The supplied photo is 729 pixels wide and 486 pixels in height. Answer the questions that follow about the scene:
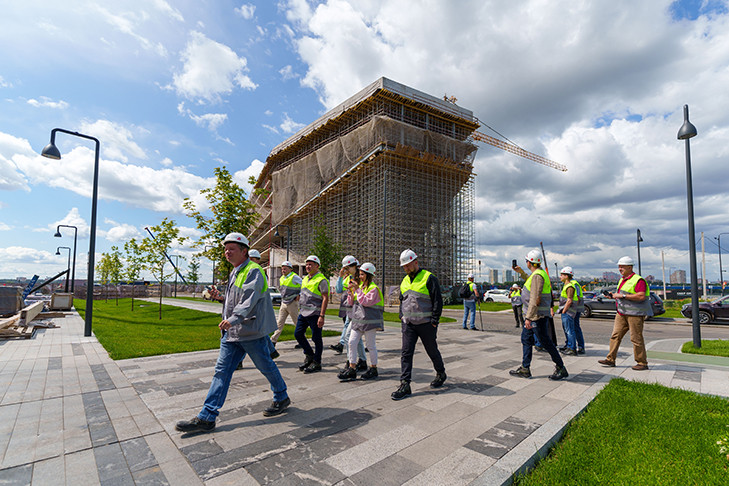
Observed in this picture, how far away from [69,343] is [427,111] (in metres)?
38.4

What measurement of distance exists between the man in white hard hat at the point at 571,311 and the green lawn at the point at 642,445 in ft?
11.3

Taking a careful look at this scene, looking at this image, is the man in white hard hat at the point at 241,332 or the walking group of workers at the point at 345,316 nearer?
the man in white hard hat at the point at 241,332

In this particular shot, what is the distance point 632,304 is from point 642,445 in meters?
4.13

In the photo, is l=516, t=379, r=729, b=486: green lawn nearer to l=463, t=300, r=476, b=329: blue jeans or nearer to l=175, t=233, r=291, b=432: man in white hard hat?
l=175, t=233, r=291, b=432: man in white hard hat

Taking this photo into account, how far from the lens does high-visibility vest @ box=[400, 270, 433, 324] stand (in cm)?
502

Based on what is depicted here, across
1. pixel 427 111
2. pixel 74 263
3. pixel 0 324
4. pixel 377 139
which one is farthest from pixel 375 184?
pixel 0 324

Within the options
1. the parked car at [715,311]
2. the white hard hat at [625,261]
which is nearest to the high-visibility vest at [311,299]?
the white hard hat at [625,261]

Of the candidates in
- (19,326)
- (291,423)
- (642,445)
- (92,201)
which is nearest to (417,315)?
(291,423)

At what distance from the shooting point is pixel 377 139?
119 ft

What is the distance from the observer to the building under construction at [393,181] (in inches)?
1422

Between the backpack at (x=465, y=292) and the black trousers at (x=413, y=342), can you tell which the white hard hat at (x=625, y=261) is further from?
the backpack at (x=465, y=292)

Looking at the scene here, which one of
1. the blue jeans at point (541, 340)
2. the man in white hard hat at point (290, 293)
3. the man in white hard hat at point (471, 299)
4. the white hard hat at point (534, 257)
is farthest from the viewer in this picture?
the man in white hard hat at point (471, 299)

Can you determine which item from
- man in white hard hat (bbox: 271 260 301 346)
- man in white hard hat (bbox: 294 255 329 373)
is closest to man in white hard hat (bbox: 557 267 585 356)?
man in white hard hat (bbox: 294 255 329 373)

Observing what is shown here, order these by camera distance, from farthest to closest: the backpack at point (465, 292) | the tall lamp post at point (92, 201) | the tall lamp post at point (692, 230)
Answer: the backpack at point (465, 292), the tall lamp post at point (92, 201), the tall lamp post at point (692, 230)
